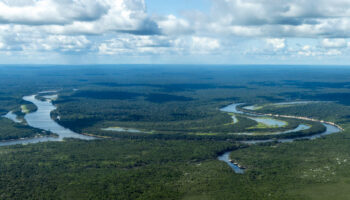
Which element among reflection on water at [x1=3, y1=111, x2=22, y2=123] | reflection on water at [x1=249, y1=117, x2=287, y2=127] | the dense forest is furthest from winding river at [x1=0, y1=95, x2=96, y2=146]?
reflection on water at [x1=249, y1=117, x2=287, y2=127]

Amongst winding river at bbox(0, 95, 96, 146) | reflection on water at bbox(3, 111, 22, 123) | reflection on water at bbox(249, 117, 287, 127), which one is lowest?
reflection on water at bbox(3, 111, 22, 123)

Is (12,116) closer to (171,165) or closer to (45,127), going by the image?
(45,127)

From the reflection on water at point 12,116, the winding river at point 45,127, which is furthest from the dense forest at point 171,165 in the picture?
the reflection on water at point 12,116

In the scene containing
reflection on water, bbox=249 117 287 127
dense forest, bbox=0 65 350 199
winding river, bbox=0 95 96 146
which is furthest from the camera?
reflection on water, bbox=249 117 287 127

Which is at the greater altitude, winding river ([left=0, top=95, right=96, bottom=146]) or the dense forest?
the dense forest

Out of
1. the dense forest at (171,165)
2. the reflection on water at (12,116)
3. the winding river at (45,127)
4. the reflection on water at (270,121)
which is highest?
the reflection on water at (270,121)

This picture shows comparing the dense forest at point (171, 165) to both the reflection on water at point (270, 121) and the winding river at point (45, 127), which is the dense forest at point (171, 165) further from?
the reflection on water at point (270, 121)

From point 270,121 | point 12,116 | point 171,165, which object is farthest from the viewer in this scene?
point 12,116

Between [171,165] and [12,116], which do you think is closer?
[171,165]

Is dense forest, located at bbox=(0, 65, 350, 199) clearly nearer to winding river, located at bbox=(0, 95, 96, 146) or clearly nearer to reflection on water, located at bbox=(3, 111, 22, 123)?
winding river, located at bbox=(0, 95, 96, 146)

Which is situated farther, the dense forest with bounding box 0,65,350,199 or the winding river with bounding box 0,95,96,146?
the winding river with bounding box 0,95,96,146

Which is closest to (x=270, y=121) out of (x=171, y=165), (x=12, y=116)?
(x=171, y=165)
